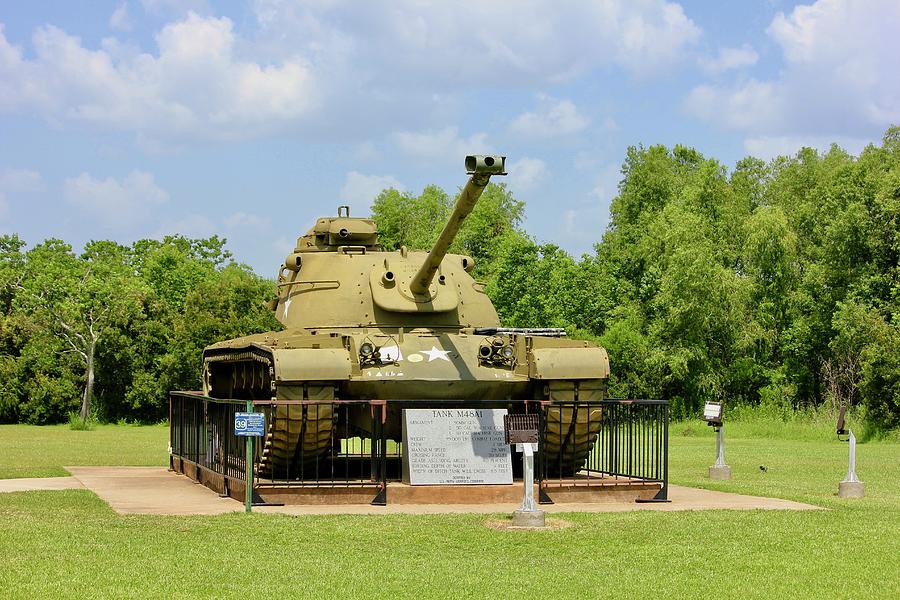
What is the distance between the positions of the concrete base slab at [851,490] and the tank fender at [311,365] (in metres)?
6.36

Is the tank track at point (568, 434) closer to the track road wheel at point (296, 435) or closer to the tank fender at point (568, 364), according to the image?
the tank fender at point (568, 364)

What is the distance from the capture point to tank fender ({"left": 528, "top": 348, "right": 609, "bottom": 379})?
16.3 metres

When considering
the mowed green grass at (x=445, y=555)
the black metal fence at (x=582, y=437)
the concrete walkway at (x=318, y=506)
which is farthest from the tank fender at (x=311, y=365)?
the black metal fence at (x=582, y=437)

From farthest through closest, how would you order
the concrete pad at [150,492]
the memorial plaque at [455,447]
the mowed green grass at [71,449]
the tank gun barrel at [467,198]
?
the mowed green grass at [71,449]
the memorial plaque at [455,447]
the concrete pad at [150,492]
the tank gun barrel at [467,198]

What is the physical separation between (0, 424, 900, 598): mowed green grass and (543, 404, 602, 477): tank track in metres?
2.54

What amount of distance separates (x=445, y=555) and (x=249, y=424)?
3.80 m

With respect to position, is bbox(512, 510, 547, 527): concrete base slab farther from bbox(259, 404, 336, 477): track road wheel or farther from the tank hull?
bbox(259, 404, 336, 477): track road wheel

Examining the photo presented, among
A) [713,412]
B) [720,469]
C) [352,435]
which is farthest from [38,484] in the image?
[720,469]

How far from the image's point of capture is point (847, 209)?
40.2 m

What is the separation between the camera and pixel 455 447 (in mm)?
15492

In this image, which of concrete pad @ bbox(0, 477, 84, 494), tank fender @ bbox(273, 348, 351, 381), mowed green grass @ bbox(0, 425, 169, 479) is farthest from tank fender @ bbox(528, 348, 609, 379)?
mowed green grass @ bbox(0, 425, 169, 479)

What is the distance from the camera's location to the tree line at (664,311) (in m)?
40.7

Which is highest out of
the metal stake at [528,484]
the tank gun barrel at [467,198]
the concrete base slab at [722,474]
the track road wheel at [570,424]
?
the tank gun barrel at [467,198]

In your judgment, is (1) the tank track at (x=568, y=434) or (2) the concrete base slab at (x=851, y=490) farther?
(2) the concrete base slab at (x=851, y=490)
